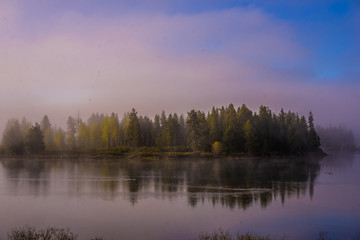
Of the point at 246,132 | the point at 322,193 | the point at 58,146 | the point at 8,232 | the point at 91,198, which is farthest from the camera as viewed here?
the point at 58,146

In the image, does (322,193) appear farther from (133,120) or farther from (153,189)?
(133,120)

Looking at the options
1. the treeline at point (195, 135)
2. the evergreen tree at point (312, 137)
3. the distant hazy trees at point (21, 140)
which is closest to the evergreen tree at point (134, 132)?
the treeline at point (195, 135)

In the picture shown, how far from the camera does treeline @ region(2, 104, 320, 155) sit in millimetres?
121688

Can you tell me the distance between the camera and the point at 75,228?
26250 mm

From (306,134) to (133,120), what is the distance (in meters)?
72.5

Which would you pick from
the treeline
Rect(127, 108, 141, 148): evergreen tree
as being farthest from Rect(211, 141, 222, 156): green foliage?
Rect(127, 108, 141, 148): evergreen tree

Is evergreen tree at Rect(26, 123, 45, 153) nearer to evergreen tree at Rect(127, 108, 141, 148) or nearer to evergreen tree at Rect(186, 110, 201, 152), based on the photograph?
evergreen tree at Rect(127, 108, 141, 148)

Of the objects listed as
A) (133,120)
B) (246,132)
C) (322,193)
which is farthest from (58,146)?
(322,193)

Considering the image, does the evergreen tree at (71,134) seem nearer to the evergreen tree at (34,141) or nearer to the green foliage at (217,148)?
the evergreen tree at (34,141)

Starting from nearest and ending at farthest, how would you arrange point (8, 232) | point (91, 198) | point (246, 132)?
point (8, 232)
point (91, 198)
point (246, 132)

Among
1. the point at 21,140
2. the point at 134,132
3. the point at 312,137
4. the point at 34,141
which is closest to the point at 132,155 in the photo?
the point at 134,132

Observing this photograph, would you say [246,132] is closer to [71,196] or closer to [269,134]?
[269,134]

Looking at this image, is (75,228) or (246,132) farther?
(246,132)

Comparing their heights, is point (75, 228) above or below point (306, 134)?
below
